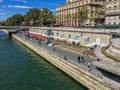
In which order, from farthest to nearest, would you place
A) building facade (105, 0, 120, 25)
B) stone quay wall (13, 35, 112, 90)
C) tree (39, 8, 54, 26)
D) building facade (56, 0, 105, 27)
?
tree (39, 8, 54, 26) → building facade (56, 0, 105, 27) → building facade (105, 0, 120, 25) → stone quay wall (13, 35, 112, 90)

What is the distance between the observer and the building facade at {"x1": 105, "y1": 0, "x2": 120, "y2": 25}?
278ft

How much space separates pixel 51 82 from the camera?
3853 cm

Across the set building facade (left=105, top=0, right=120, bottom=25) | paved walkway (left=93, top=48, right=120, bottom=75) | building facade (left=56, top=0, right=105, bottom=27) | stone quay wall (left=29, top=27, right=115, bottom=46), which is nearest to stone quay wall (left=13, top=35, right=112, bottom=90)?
paved walkway (left=93, top=48, right=120, bottom=75)

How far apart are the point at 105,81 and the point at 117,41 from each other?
7.22 meters

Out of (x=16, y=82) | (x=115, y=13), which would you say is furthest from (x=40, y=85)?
(x=115, y=13)

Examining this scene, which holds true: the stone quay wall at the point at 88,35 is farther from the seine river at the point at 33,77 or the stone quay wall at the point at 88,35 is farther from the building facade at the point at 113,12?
the building facade at the point at 113,12

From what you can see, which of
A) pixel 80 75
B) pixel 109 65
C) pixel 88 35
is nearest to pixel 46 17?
pixel 88 35

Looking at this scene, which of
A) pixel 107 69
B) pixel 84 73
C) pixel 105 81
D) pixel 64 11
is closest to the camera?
pixel 107 69

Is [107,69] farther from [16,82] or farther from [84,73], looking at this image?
[16,82]

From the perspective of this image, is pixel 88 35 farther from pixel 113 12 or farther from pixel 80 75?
pixel 113 12

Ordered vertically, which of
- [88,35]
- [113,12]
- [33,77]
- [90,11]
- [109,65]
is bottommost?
[33,77]

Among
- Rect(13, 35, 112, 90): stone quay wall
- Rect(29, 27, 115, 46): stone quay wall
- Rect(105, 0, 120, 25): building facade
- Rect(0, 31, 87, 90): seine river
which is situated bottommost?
Rect(0, 31, 87, 90): seine river

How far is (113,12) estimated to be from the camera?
87.2 m

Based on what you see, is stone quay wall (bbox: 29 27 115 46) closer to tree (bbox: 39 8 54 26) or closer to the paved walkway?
the paved walkway
